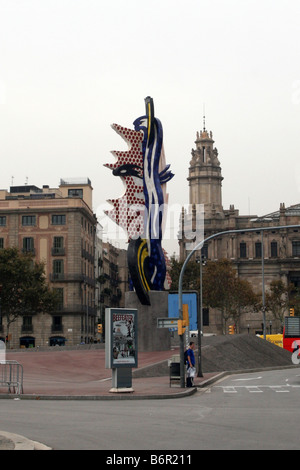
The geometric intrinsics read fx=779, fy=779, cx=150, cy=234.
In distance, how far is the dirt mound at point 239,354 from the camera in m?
41.9

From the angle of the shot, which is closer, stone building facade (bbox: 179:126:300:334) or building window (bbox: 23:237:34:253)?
building window (bbox: 23:237:34:253)

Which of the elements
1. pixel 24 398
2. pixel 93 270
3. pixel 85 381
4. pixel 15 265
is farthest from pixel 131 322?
pixel 93 270

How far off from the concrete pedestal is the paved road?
1945 cm

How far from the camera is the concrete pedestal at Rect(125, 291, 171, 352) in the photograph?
150 feet

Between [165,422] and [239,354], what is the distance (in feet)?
94.4

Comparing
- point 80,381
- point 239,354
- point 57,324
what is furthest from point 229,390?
point 57,324

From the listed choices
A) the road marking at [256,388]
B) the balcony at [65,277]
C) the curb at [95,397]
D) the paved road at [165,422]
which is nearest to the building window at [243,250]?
the balcony at [65,277]

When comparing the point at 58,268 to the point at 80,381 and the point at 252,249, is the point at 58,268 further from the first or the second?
the point at 80,381

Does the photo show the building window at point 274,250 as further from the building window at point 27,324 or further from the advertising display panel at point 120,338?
the advertising display panel at point 120,338

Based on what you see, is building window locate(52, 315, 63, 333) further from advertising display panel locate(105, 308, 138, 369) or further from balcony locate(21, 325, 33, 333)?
advertising display panel locate(105, 308, 138, 369)

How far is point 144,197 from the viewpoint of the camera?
4744 centimetres

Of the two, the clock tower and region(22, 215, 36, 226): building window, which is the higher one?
the clock tower

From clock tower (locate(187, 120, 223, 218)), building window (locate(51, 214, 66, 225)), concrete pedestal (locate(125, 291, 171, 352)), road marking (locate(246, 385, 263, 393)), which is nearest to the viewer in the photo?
road marking (locate(246, 385, 263, 393))

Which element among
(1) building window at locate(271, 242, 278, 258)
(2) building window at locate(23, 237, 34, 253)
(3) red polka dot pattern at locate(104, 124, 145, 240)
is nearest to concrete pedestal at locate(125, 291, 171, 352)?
(3) red polka dot pattern at locate(104, 124, 145, 240)
